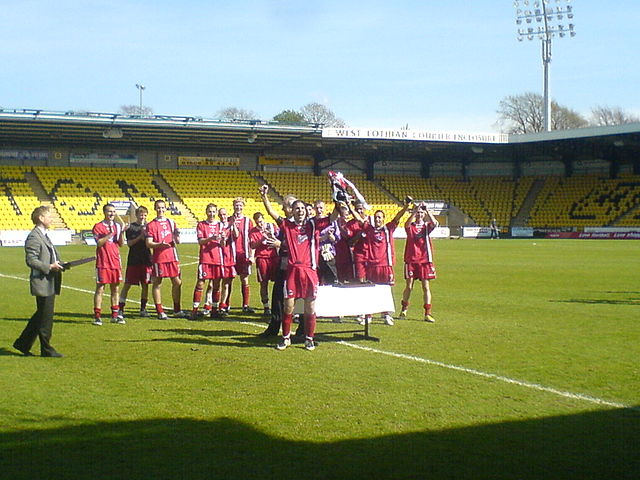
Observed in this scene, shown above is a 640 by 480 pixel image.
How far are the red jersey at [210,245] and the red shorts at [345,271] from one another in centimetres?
221

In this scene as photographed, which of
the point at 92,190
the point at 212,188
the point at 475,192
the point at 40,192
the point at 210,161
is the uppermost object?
the point at 210,161

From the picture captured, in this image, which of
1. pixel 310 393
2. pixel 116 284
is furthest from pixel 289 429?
pixel 116 284

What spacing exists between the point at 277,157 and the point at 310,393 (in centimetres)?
5605

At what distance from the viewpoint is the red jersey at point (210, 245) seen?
13.2 m

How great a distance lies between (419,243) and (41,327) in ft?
21.6

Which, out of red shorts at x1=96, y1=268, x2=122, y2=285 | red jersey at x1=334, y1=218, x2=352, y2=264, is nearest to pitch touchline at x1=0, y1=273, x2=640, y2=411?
red jersey at x1=334, y1=218, x2=352, y2=264

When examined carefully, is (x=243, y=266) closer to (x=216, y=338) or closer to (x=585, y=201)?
(x=216, y=338)

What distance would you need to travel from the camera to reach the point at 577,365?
8.86 meters

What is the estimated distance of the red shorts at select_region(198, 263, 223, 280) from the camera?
1327 cm

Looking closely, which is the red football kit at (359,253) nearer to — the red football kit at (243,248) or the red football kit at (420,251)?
the red football kit at (420,251)

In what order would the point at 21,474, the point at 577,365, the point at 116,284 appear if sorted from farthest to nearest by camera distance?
the point at 116,284
the point at 577,365
the point at 21,474

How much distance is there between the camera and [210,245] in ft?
43.5

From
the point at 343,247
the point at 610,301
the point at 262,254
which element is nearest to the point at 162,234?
the point at 262,254

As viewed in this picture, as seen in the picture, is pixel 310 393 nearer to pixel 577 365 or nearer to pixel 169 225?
pixel 577 365
